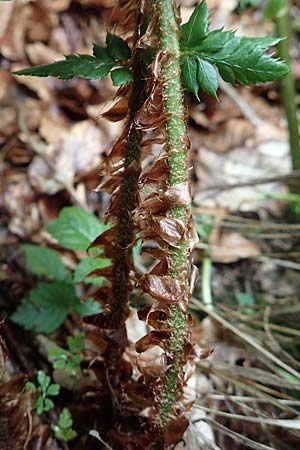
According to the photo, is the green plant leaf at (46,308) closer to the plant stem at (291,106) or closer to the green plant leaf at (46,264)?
the green plant leaf at (46,264)

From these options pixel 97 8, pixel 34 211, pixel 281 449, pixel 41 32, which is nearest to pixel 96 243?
pixel 281 449

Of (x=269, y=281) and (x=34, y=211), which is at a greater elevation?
(x=34, y=211)

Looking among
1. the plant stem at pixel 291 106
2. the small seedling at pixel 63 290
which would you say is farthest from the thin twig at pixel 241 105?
the small seedling at pixel 63 290


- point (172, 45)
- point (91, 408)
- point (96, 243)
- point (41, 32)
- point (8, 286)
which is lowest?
point (91, 408)

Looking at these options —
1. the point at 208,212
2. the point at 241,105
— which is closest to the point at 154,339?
the point at 208,212

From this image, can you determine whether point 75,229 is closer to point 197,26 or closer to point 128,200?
point 128,200

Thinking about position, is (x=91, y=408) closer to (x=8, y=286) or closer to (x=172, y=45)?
(x=8, y=286)

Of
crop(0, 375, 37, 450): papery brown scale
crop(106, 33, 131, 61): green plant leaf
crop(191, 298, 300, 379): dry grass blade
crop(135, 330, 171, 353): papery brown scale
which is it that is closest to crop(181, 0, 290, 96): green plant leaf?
crop(106, 33, 131, 61): green plant leaf

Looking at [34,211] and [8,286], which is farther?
[34,211]
